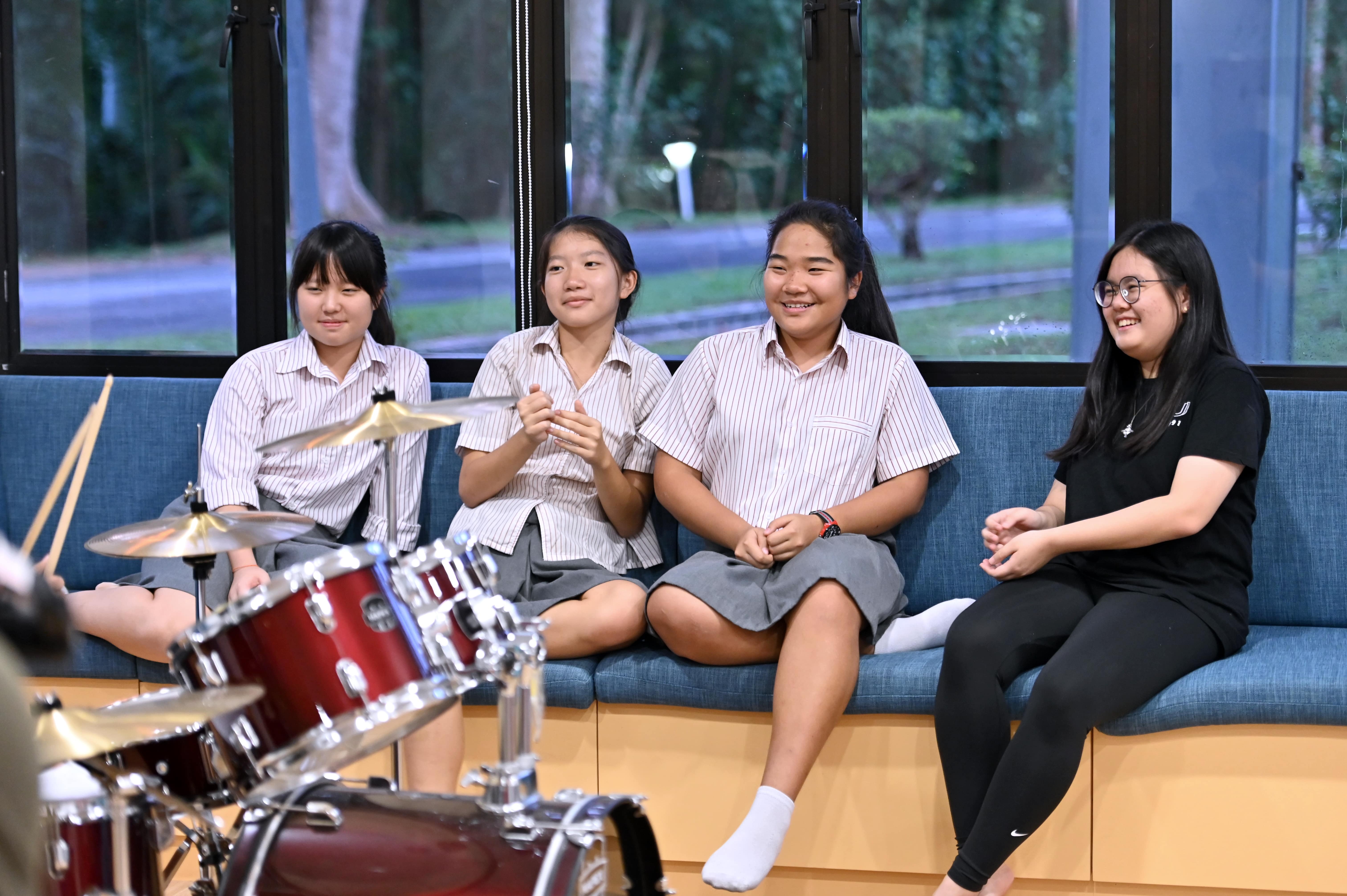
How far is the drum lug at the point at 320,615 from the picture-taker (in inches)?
64.4

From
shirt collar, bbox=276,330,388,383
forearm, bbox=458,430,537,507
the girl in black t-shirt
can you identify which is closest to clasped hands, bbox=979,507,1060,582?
the girl in black t-shirt

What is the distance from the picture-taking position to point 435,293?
11.1 ft

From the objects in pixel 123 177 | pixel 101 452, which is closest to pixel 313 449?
pixel 101 452

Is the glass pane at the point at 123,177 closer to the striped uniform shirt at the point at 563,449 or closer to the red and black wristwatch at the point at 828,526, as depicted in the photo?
the striped uniform shirt at the point at 563,449

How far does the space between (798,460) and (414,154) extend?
1.41 metres

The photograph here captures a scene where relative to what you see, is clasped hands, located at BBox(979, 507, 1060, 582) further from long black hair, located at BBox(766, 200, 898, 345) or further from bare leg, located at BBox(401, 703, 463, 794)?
bare leg, located at BBox(401, 703, 463, 794)

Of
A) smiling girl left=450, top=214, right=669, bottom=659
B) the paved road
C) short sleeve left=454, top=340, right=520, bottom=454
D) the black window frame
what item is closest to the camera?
smiling girl left=450, top=214, right=669, bottom=659

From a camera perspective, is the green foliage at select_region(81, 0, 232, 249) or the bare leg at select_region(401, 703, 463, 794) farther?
the green foliage at select_region(81, 0, 232, 249)

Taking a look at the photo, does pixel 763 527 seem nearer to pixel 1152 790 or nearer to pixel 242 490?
pixel 1152 790

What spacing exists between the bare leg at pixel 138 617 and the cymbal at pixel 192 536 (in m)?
0.46

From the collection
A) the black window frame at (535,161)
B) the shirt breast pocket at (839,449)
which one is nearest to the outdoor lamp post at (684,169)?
the black window frame at (535,161)

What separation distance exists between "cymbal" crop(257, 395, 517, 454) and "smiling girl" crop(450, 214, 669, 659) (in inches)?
21.7

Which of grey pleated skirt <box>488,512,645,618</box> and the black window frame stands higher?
the black window frame

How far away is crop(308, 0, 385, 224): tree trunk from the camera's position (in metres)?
3.38
